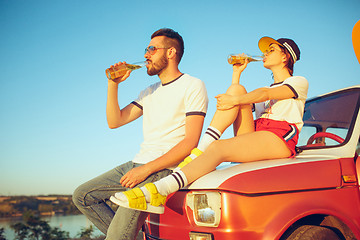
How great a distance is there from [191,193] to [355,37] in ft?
11.1

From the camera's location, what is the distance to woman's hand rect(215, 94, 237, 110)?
2.71 meters

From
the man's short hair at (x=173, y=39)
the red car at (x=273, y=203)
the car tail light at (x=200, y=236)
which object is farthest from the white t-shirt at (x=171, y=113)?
the car tail light at (x=200, y=236)

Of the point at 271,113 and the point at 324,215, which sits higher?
the point at 271,113

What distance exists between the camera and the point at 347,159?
101 inches

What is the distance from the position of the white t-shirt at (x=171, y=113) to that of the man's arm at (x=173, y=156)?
12 centimetres

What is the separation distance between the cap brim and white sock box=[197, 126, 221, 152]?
1.42 meters

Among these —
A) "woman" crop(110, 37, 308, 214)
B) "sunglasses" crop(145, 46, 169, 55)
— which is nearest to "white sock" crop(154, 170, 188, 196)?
"woman" crop(110, 37, 308, 214)

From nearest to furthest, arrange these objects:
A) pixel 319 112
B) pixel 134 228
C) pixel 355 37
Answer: pixel 134 228
pixel 319 112
pixel 355 37

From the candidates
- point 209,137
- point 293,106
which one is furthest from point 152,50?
point 293,106

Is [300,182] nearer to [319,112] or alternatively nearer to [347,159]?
[347,159]

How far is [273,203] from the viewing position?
211cm

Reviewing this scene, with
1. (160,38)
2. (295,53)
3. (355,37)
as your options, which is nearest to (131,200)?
(160,38)

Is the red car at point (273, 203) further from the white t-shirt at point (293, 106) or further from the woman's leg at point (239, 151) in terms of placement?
the white t-shirt at point (293, 106)

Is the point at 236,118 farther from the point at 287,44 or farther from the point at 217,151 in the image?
the point at 287,44
